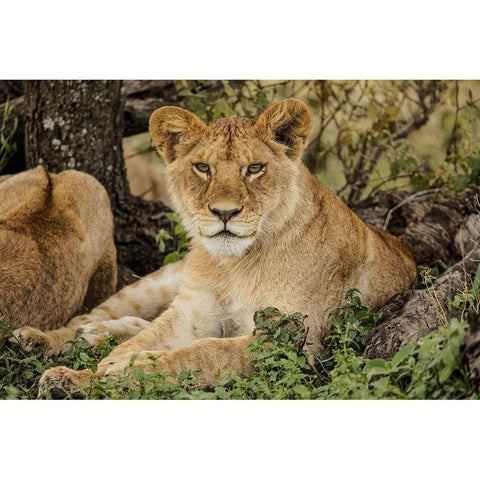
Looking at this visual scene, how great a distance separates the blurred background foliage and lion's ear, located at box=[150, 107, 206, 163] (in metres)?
1.37

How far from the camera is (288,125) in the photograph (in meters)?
4.09

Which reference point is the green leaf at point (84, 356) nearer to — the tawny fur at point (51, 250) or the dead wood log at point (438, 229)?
the tawny fur at point (51, 250)

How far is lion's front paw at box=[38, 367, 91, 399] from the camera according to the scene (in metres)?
3.49

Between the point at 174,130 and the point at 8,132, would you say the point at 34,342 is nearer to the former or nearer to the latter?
the point at 174,130

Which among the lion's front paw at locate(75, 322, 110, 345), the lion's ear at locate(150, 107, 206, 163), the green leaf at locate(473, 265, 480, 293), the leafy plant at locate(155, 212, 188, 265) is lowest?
the lion's front paw at locate(75, 322, 110, 345)

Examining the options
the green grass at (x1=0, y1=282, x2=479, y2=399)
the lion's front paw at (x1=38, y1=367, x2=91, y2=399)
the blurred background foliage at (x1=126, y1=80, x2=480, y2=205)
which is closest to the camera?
the green grass at (x1=0, y1=282, x2=479, y2=399)

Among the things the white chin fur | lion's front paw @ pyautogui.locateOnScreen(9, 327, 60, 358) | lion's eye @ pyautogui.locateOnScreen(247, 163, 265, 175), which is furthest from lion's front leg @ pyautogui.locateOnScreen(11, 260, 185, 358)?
lion's eye @ pyautogui.locateOnScreen(247, 163, 265, 175)

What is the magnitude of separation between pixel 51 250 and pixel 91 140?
1.24m

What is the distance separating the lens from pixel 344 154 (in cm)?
613

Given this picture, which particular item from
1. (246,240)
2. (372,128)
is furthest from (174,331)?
(372,128)

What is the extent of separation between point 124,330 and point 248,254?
840 mm

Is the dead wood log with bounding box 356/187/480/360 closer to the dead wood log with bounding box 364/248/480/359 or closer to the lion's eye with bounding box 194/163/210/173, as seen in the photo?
the dead wood log with bounding box 364/248/480/359

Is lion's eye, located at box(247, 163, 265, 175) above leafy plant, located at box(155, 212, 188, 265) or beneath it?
above

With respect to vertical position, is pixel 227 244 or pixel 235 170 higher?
pixel 235 170
